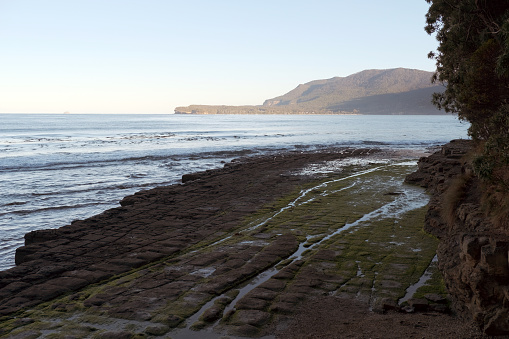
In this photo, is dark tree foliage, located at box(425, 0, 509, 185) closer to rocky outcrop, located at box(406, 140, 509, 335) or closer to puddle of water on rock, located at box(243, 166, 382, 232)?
rocky outcrop, located at box(406, 140, 509, 335)

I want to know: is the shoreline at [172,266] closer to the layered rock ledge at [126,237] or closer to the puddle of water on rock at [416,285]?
the layered rock ledge at [126,237]

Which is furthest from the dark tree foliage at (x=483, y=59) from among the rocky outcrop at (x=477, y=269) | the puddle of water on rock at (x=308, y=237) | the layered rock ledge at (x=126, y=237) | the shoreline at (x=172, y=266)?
the layered rock ledge at (x=126, y=237)

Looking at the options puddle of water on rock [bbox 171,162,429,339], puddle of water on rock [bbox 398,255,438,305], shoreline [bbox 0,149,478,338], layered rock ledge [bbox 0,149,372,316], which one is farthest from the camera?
layered rock ledge [bbox 0,149,372,316]

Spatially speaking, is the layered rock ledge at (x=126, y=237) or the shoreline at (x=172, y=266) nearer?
the shoreline at (x=172, y=266)

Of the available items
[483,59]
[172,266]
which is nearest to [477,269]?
[172,266]

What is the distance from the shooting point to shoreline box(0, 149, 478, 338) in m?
7.48

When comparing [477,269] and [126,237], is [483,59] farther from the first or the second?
[126,237]

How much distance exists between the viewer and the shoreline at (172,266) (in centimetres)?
748

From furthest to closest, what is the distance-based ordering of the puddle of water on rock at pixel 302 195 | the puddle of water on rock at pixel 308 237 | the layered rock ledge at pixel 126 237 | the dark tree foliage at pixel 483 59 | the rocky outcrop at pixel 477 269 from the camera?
the puddle of water on rock at pixel 302 195, the dark tree foliage at pixel 483 59, the layered rock ledge at pixel 126 237, the puddle of water on rock at pixel 308 237, the rocky outcrop at pixel 477 269

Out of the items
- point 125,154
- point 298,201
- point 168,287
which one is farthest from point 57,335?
point 125,154

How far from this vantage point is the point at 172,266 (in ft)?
31.8

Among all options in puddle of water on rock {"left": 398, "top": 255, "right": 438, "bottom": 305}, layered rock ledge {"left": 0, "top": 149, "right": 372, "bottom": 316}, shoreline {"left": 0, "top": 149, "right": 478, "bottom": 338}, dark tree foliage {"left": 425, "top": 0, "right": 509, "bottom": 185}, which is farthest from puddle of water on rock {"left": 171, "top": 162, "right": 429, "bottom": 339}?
dark tree foliage {"left": 425, "top": 0, "right": 509, "bottom": 185}

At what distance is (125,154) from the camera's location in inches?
1734

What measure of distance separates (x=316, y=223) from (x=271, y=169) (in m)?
14.4
